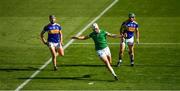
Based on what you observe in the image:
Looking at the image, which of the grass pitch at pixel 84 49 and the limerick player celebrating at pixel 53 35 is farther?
the limerick player celebrating at pixel 53 35

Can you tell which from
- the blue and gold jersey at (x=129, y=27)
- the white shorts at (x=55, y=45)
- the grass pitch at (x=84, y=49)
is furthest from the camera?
the blue and gold jersey at (x=129, y=27)

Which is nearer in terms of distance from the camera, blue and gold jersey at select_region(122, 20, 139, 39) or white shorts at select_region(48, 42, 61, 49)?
white shorts at select_region(48, 42, 61, 49)

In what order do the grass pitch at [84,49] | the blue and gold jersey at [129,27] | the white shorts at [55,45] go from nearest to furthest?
1. the grass pitch at [84,49]
2. the white shorts at [55,45]
3. the blue and gold jersey at [129,27]

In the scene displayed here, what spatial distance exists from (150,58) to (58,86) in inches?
250

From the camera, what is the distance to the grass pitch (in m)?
25.7

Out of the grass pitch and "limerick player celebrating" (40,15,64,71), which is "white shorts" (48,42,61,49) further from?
the grass pitch

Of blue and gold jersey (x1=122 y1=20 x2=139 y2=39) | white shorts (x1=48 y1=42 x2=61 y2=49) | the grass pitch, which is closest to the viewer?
the grass pitch

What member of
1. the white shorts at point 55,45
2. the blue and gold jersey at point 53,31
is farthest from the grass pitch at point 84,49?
the blue and gold jersey at point 53,31

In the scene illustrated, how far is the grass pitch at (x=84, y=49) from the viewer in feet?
84.4

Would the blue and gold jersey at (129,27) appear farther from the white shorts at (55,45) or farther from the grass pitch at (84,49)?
the white shorts at (55,45)

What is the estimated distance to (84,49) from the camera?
32000 mm

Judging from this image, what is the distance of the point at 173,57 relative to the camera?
2966cm

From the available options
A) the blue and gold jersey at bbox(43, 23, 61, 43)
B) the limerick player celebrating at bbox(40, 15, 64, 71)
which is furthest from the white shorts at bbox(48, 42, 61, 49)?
the blue and gold jersey at bbox(43, 23, 61, 43)

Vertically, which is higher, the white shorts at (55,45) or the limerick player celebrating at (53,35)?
the limerick player celebrating at (53,35)
